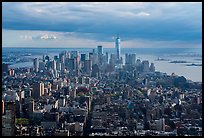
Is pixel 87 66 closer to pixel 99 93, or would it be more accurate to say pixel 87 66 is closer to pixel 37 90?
pixel 99 93

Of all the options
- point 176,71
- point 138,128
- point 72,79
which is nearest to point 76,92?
point 72,79

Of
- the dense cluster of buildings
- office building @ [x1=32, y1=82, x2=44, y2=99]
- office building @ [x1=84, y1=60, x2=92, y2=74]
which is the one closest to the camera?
the dense cluster of buildings

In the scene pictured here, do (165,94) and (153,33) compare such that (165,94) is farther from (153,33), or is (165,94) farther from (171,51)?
(153,33)

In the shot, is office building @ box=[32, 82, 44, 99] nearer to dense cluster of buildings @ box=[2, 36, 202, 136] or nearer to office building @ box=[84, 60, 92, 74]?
dense cluster of buildings @ box=[2, 36, 202, 136]

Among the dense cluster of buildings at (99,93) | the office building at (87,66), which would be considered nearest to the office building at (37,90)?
the dense cluster of buildings at (99,93)

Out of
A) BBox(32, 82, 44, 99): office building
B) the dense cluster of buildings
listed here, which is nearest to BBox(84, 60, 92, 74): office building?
the dense cluster of buildings

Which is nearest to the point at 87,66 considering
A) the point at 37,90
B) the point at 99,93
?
the point at 99,93

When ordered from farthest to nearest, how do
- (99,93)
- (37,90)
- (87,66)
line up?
(87,66) → (37,90) → (99,93)

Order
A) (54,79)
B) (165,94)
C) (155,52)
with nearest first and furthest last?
(155,52)
(165,94)
(54,79)
